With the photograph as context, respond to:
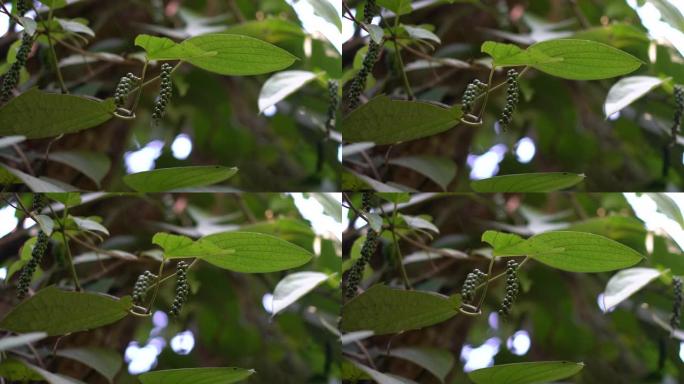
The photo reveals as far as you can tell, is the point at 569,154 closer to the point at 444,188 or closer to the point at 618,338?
the point at 444,188

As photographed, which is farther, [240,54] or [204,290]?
[204,290]

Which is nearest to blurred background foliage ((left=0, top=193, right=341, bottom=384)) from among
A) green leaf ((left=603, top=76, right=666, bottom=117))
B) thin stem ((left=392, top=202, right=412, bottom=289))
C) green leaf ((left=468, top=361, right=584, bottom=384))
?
thin stem ((left=392, top=202, right=412, bottom=289))

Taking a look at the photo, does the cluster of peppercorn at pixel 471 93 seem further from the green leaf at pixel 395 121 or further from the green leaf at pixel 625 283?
the green leaf at pixel 625 283

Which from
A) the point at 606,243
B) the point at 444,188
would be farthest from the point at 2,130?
the point at 606,243

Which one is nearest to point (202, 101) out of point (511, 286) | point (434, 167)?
point (434, 167)

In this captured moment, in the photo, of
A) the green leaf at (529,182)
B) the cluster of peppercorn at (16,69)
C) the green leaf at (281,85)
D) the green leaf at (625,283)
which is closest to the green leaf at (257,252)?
the green leaf at (281,85)

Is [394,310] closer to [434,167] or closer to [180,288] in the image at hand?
[434,167]
